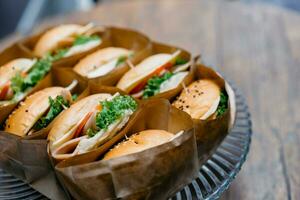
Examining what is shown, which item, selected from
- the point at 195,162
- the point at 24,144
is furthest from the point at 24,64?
the point at 195,162

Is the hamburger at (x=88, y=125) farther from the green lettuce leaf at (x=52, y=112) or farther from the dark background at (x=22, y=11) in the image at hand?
the dark background at (x=22, y=11)

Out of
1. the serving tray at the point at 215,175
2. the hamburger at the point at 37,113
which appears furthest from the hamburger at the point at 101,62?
the serving tray at the point at 215,175

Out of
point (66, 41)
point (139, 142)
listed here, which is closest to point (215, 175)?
point (139, 142)

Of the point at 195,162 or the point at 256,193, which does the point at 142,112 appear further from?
the point at 256,193

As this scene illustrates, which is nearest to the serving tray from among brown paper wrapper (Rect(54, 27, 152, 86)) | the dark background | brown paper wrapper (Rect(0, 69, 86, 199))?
brown paper wrapper (Rect(0, 69, 86, 199))

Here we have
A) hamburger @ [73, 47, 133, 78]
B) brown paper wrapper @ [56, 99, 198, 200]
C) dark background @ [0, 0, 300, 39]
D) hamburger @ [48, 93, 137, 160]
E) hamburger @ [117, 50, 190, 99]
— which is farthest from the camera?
dark background @ [0, 0, 300, 39]

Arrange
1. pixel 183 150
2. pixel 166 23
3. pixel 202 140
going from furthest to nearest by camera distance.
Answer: pixel 166 23, pixel 202 140, pixel 183 150

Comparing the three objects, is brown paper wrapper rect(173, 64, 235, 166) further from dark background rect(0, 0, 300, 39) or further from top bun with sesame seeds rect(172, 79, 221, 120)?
dark background rect(0, 0, 300, 39)

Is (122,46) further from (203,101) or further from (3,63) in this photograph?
(203,101)
